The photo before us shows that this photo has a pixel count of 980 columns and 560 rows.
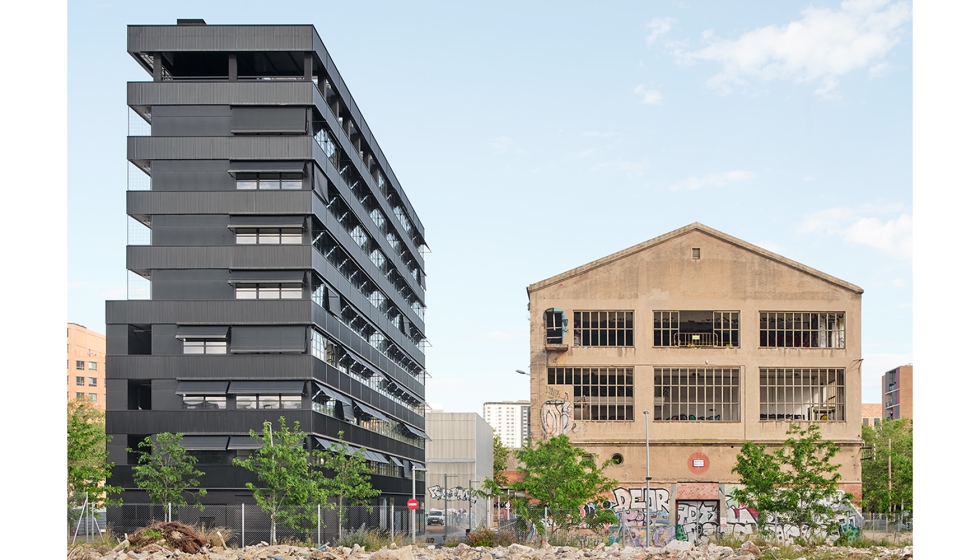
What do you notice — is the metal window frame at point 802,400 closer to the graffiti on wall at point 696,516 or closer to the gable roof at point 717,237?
the gable roof at point 717,237

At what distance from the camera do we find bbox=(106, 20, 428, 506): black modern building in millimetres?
60719

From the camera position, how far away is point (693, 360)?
207 ft

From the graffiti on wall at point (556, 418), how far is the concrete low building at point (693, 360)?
7cm

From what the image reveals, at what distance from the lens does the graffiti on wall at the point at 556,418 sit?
2409 inches

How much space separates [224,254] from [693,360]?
30230mm

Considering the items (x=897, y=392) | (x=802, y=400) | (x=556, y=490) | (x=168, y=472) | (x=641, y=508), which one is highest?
(x=802, y=400)

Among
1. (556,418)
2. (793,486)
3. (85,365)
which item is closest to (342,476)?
(556,418)

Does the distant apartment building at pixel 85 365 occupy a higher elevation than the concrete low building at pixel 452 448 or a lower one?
higher

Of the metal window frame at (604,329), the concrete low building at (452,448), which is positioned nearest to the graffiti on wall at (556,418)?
the metal window frame at (604,329)

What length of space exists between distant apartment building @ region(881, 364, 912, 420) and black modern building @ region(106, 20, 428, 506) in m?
123

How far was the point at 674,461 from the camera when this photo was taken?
6191 cm

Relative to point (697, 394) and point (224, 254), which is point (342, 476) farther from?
point (697, 394)
